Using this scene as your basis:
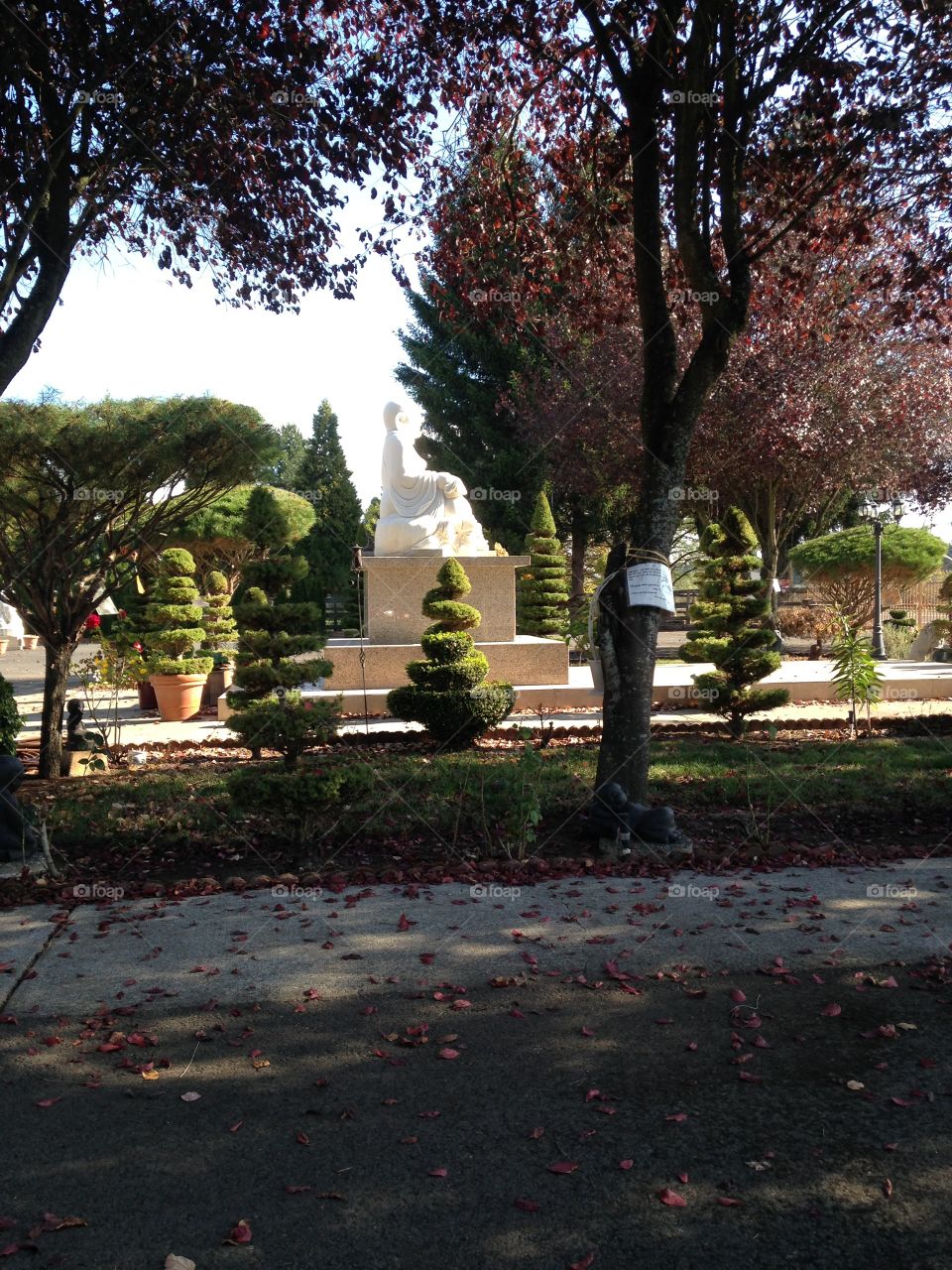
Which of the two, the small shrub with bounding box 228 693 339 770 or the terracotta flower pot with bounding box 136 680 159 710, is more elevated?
the small shrub with bounding box 228 693 339 770

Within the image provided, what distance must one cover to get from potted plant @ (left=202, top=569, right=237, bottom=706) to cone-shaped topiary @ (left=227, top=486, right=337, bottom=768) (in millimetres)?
4190

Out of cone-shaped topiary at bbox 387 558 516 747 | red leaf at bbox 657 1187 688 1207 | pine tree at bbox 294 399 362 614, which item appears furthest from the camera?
pine tree at bbox 294 399 362 614

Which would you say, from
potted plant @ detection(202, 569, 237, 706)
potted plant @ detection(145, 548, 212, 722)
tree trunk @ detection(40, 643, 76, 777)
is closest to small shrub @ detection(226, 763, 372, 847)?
tree trunk @ detection(40, 643, 76, 777)

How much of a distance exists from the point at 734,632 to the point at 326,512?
1097 inches

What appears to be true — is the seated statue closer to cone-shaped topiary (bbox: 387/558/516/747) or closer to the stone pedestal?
cone-shaped topiary (bbox: 387/558/516/747)

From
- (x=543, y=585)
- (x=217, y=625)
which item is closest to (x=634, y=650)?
(x=217, y=625)

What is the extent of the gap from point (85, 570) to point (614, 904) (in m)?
7.15

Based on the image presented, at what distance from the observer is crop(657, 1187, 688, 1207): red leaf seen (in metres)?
2.54

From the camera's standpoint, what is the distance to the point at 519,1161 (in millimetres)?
2744

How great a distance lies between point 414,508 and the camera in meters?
15.0

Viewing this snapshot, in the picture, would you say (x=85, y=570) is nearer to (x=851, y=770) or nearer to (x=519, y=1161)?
(x=851, y=770)

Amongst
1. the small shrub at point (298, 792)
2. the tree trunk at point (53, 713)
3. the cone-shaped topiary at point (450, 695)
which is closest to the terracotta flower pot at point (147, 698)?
the tree trunk at point (53, 713)

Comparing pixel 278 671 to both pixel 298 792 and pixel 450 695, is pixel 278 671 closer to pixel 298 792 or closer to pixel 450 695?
pixel 298 792

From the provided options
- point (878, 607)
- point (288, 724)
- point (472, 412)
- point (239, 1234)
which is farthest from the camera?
point (472, 412)
